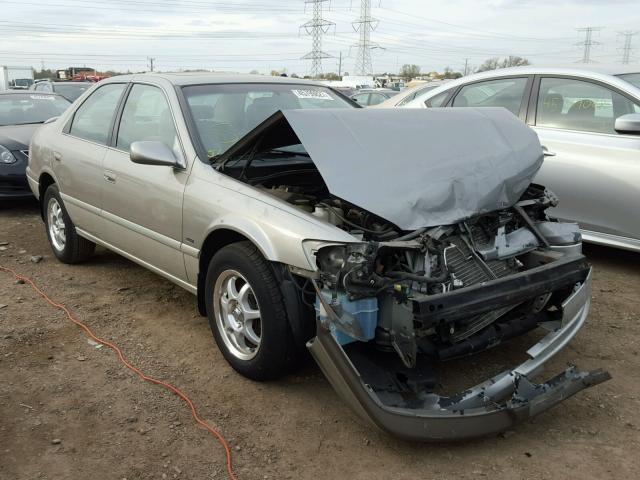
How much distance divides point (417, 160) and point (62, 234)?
3.74 meters

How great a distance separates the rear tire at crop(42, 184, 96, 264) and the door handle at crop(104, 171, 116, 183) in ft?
3.49

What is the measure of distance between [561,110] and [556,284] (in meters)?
2.84

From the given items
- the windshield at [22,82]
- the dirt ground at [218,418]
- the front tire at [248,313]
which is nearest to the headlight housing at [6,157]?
the dirt ground at [218,418]

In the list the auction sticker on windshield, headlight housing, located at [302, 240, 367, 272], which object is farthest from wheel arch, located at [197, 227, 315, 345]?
the auction sticker on windshield

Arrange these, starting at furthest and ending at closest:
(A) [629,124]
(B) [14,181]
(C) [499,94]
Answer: (B) [14,181] < (C) [499,94] < (A) [629,124]

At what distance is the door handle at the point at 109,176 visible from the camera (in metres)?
4.35

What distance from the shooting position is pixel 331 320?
2.69 metres

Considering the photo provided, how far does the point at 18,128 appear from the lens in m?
8.73

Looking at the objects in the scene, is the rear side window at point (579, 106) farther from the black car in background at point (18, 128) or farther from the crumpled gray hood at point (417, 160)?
the black car in background at point (18, 128)

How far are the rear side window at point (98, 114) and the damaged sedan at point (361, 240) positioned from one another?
0.94 feet

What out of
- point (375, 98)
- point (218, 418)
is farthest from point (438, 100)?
point (375, 98)

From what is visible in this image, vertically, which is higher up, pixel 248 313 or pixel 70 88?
pixel 70 88

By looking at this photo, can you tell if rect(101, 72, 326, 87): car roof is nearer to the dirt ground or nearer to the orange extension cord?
the dirt ground

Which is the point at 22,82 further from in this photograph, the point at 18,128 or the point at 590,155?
the point at 590,155
